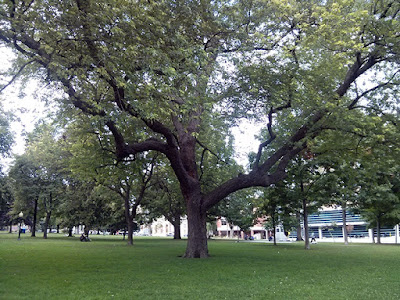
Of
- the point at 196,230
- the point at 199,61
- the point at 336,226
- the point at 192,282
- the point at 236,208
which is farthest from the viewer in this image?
the point at 336,226

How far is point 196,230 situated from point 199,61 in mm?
7984

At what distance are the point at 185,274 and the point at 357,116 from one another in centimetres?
894

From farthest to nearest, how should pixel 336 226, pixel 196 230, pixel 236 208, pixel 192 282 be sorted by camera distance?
pixel 336 226, pixel 236 208, pixel 196 230, pixel 192 282

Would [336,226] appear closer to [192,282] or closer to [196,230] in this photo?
[196,230]

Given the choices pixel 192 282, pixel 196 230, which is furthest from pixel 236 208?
pixel 192 282

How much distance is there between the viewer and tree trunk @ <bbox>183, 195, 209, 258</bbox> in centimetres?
1498

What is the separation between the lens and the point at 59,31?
9320 mm

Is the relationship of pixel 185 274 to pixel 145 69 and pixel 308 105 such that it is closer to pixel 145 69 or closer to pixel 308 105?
pixel 145 69

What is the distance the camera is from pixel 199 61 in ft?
32.7

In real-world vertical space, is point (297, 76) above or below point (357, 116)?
above

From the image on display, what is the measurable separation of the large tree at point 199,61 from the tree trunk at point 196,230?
0.04 meters

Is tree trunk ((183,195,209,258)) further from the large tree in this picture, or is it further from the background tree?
the background tree

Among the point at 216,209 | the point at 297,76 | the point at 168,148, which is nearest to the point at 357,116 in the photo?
the point at 297,76

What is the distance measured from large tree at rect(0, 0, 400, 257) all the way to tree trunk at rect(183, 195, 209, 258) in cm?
4
